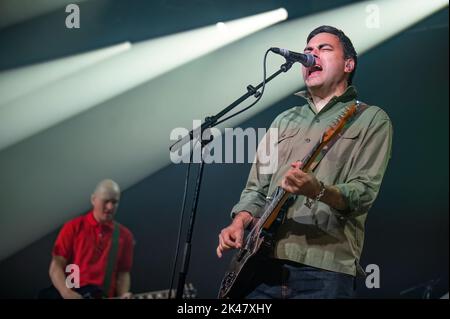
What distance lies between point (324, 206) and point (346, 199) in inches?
8.2

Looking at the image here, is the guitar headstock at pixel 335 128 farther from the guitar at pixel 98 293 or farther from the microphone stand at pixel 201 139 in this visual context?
the guitar at pixel 98 293

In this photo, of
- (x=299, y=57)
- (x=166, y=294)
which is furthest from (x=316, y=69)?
(x=166, y=294)

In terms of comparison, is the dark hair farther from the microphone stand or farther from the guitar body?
the guitar body

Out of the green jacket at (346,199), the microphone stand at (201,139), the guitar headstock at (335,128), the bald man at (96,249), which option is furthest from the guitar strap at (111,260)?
the guitar headstock at (335,128)

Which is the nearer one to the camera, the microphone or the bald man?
the microphone

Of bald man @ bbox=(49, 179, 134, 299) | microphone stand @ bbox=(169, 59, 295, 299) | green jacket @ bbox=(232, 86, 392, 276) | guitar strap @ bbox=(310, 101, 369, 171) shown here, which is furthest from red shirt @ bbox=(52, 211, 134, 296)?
guitar strap @ bbox=(310, 101, 369, 171)

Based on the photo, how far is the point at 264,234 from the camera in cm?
223

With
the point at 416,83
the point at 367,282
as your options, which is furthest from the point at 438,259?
the point at 416,83

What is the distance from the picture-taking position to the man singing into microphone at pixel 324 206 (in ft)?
6.86

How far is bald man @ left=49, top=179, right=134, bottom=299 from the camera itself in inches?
131

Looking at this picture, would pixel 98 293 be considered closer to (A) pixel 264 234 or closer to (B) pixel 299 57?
(A) pixel 264 234

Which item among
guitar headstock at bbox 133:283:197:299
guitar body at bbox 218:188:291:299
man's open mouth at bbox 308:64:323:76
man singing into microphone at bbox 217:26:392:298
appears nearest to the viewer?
man singing into microphone at bbox 217:26:392:298

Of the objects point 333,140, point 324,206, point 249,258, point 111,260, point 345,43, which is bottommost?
point 111,260

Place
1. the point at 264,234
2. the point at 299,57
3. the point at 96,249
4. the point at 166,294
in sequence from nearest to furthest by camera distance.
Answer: the point at 264,234, the point at 299,57, the point at 166,294, the point at 96,249
